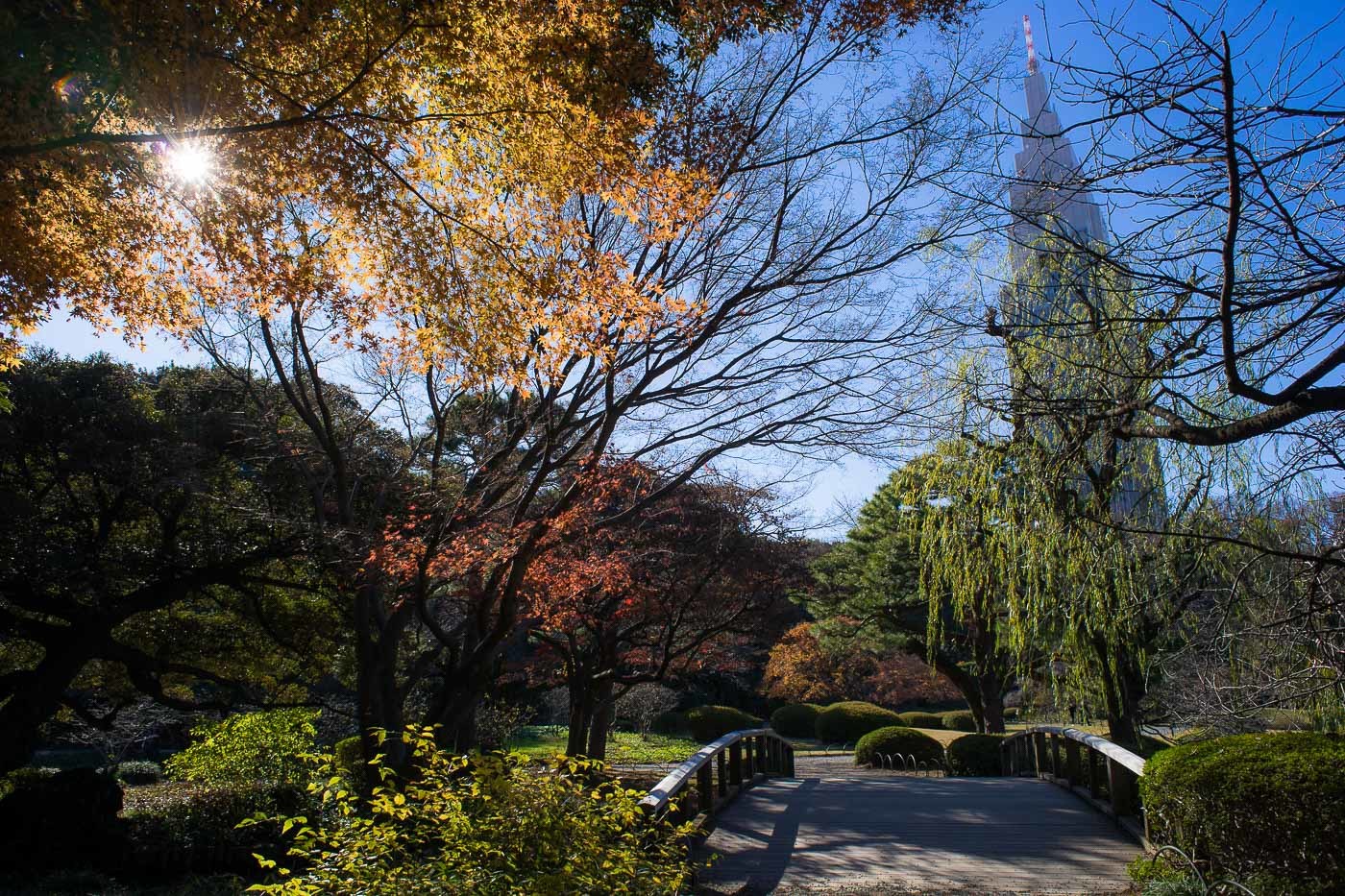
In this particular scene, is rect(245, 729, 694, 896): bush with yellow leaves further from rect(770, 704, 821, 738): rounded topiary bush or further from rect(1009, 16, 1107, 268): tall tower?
rect(770, 704, 821, 738): rounded topiary bush

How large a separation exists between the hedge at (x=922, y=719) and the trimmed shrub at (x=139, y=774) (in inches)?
787

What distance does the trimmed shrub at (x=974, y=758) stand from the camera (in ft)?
54.2

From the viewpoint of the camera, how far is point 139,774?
17266 mm

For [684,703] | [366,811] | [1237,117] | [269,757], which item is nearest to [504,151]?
[1237,117]

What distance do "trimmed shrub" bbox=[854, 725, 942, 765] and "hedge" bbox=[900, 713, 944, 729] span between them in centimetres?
869

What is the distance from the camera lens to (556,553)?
9.86 m

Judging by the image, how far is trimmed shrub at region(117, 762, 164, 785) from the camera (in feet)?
55.9

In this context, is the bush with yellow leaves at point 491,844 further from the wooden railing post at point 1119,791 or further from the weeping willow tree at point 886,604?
the weeping willow tree at point 886,604

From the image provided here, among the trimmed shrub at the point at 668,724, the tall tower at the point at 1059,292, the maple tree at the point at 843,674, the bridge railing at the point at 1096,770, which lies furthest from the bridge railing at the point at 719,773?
the trimmed shrub at the point at 668,724

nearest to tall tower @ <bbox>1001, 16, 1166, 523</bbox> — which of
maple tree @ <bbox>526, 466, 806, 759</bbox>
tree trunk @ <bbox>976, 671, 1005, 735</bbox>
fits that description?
maple tree @ <bbox>526, 466, 806, 759</bbox>

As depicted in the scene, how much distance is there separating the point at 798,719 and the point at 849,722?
2873 millimetres

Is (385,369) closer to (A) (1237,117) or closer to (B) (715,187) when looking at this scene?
(B) (715,187)

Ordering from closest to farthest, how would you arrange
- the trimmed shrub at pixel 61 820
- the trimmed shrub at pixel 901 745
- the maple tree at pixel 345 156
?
the maple tree at pixel 345 156
the trimmed shrub at pixel 61 820
the trimmed shrub at pixel 901 745

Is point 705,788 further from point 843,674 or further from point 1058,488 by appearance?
point 843,674
